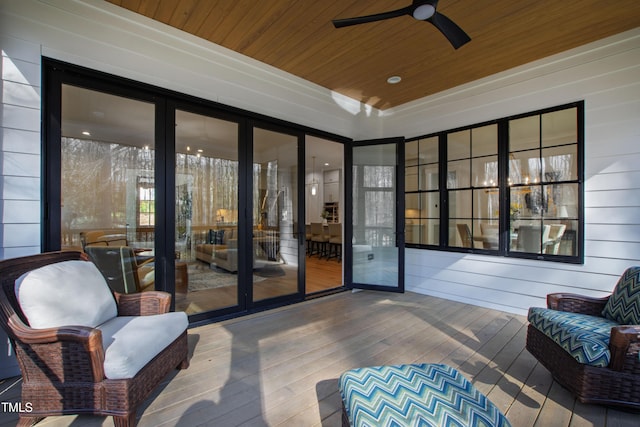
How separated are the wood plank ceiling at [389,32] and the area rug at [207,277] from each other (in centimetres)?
271

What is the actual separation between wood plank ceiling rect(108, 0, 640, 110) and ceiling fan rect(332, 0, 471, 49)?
0.48m

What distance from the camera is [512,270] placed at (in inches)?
153

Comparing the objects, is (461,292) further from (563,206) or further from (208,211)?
(208,211)

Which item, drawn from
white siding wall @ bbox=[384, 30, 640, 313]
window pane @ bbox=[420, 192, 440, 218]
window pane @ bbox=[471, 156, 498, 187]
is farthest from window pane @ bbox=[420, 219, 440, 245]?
window pane @ bbox=[471, 156, 498, 187]

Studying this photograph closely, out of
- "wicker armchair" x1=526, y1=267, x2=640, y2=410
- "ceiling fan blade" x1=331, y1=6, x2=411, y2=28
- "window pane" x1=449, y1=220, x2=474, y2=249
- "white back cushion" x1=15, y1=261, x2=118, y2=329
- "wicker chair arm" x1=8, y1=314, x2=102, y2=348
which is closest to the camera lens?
"wicker chair arm" x1=8, y1=314, x2=102, y2=348

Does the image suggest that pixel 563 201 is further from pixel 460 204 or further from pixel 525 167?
pixel 460 204

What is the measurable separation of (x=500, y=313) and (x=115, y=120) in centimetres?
519

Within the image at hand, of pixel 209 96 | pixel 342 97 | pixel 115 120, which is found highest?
pixel 342 97

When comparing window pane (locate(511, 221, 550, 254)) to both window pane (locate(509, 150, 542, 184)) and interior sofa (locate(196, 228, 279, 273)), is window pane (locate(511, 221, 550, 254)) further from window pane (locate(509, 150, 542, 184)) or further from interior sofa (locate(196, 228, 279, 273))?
interior sofa (locate(196, 228, 279, 273))

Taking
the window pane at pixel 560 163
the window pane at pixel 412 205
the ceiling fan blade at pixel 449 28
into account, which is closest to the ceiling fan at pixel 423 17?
the ceiling fan blade at pixel 449 28

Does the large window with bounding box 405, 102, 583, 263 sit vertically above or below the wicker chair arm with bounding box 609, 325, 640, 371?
above

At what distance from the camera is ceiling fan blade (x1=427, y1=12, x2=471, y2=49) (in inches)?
91.6

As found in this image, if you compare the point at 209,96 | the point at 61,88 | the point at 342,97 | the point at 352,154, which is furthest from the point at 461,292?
the point at 61,88

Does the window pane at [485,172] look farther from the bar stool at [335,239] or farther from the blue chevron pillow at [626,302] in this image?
the bar stool at [335,239]
